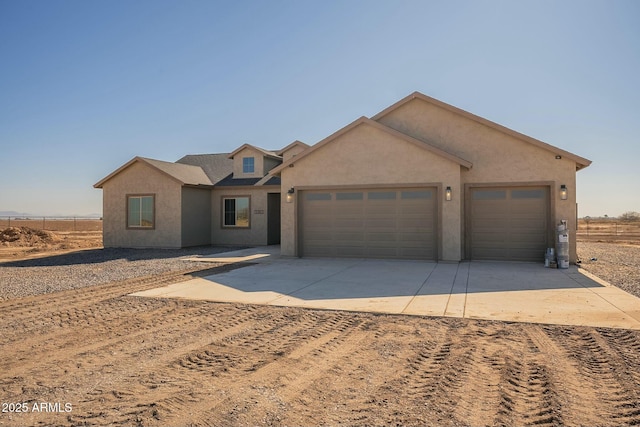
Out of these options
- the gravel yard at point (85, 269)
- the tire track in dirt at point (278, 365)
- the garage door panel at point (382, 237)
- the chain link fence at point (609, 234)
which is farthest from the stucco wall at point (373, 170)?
the chain link fence at point (609, 234)

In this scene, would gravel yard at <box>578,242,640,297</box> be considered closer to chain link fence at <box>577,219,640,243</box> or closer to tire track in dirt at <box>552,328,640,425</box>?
tire track in dirt at <box>552,328,640,425</box>

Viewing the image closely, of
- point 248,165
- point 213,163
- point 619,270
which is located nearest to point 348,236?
point 619,270

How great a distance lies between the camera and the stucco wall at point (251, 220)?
782 inches

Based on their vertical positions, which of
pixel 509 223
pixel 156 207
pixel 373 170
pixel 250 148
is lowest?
pixel 509 223

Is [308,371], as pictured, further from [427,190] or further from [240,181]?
[240,181]

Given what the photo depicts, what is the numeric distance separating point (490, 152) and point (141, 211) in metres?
15.5

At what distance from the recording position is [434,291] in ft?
28.0

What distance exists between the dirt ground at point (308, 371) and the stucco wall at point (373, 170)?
24.3ft

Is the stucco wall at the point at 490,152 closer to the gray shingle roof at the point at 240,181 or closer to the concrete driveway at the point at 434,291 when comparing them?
the concrete driveway at the point at 434,291

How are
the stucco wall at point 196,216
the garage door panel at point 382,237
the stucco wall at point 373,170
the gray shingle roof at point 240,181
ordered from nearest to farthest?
the stucco wall at point 373,170 → the garage door panel at point 382,237 → the stucco wall at point 196,216 → the gray shingle roof at point 240,181

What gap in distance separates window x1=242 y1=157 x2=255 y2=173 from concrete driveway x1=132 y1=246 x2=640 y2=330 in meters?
9.66

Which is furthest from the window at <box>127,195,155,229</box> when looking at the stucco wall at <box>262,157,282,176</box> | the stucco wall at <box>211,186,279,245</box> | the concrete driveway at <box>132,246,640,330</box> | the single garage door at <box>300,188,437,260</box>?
the concrete driveway at <box>132,246,640,330</box>

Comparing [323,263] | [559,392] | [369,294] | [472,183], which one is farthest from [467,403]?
[472,183]

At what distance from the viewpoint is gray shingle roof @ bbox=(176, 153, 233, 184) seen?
22291 millimetres
